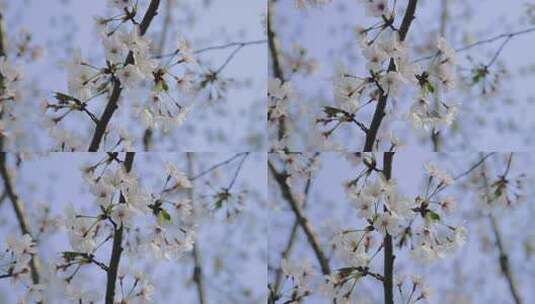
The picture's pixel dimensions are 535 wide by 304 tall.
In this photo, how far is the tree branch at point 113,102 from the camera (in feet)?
5.16

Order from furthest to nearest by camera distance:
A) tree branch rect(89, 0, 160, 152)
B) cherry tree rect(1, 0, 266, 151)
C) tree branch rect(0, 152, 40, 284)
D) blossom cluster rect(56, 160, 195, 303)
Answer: tree branch rect(0, 152, 40, 284) → cherry tree rect(1, 0, 266, 151) → tree branch rect(89, 0, 160, 152) → blossom cluster rect(56, 160, 195, 303)

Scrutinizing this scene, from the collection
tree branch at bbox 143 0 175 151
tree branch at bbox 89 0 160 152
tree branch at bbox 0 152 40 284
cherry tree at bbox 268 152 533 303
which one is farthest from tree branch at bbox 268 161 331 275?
tree branch at bbox 0 152 40 284

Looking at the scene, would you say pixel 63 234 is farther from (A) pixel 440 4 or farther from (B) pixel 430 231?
(A) pixel 440 4

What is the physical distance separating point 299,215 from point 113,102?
54cm

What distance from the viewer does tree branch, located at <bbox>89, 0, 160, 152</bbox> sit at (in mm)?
1571

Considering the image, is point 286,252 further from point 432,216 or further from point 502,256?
point 502,256

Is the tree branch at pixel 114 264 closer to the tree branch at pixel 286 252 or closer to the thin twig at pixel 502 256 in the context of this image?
the tree branch at pixel 286 252

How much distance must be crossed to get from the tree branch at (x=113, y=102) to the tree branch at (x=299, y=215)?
409 mm

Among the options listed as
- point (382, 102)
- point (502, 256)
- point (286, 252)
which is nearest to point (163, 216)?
point (286, 252)

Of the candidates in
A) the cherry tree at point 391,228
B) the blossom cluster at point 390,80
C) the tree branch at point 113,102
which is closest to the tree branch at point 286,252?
the cherry tree at point 391,228

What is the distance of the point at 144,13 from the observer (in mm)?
1699

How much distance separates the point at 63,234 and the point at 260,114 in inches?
22.9

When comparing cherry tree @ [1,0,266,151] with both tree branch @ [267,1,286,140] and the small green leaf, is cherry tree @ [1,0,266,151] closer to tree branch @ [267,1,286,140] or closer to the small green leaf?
tree branch @ [267,1,286,140]

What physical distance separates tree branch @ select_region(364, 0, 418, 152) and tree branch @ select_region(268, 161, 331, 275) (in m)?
0.26
